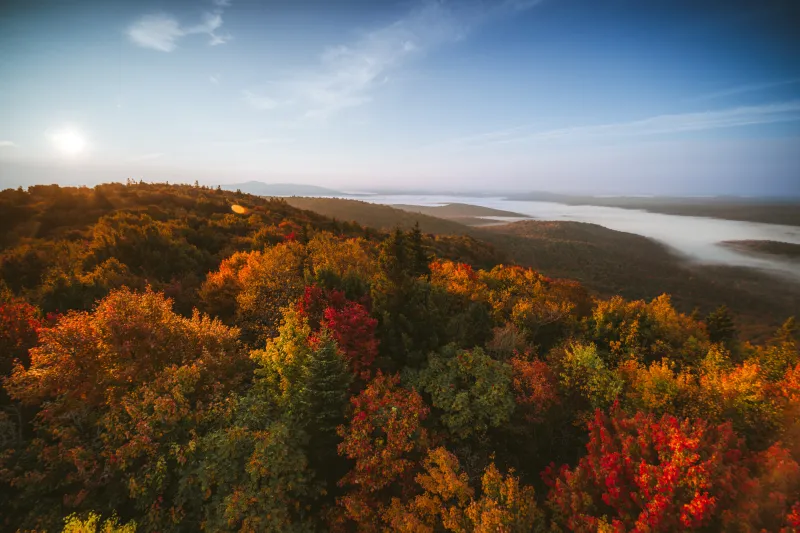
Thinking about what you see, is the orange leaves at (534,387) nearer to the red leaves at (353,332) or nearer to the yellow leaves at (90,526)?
the red leaves at (353,332)

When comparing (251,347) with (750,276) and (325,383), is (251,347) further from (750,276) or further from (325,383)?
(750,276)

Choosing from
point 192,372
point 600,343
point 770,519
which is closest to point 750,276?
point 600,343

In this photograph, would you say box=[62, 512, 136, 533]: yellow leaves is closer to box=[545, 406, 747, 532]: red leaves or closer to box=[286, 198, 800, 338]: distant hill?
box=[545, 406, 747, 532]: red leaves

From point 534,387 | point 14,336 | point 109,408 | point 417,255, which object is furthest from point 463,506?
point 417,255

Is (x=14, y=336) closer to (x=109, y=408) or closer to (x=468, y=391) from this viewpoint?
(x=109, y=408)

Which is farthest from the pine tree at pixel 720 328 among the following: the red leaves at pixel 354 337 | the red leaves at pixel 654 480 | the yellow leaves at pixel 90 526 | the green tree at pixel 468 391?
the yellow leaves at pixel 90 526

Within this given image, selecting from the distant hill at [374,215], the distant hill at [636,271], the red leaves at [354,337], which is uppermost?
the distant hill at [374,215]
